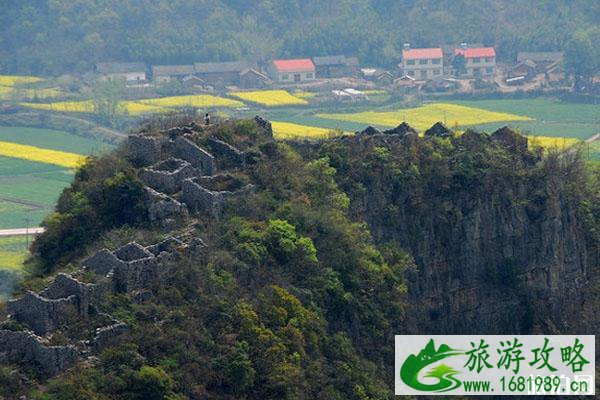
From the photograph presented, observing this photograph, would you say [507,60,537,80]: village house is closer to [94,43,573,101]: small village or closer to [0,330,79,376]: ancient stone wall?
[94,43,573,101]: small village

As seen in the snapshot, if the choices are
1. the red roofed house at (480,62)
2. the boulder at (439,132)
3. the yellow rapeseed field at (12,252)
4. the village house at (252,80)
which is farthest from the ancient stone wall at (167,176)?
the red roofed house at (480,62)

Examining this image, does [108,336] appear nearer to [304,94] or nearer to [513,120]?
[513,120]

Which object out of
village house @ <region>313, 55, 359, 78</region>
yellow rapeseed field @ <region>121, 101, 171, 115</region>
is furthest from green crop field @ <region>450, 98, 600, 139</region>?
yellow rapeseed field @ <region>121, 101, 171, 115</region>

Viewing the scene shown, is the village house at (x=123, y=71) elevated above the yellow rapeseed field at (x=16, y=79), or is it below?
above

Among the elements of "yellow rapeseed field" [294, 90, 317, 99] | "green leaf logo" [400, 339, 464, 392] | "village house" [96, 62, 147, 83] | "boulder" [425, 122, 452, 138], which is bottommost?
"yellow rapeseed field" [294, 90, 317, 99]

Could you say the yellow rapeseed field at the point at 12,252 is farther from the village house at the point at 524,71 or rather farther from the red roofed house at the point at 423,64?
the red roofed house at the point at 423,64

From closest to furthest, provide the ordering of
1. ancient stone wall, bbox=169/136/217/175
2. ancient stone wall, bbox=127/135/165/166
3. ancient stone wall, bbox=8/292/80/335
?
ancient stone wall, bbox=8/292/80/335
ancient stone wall, bbox=169/136/217/175
ancient stone wall, bbox=127/135/165/166
